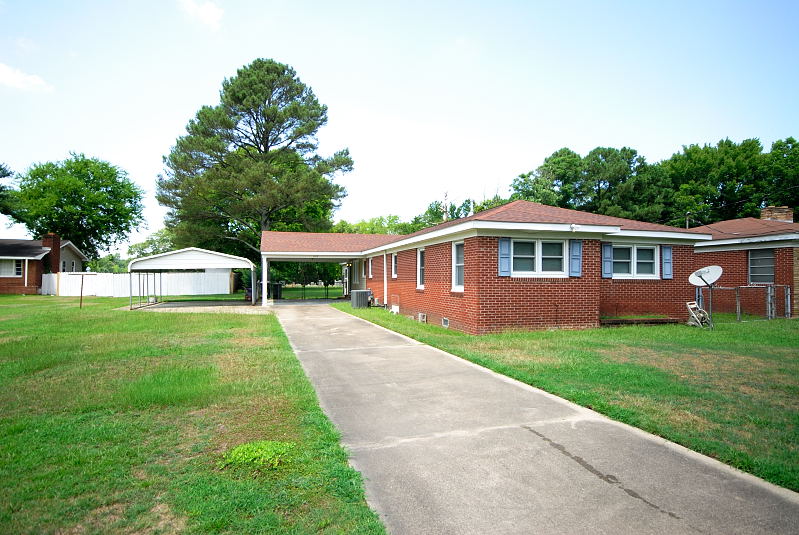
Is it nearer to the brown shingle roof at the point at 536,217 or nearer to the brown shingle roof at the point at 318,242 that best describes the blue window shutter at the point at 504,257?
the brown shingle roof at the point at 536,217

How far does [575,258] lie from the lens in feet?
40.2

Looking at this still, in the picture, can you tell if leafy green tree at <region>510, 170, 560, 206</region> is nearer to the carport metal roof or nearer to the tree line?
the tree line

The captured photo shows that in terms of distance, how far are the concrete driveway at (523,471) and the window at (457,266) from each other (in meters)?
6.37

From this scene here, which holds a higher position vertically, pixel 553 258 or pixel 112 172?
pixel 112 172

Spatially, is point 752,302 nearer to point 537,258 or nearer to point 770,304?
point 770,304

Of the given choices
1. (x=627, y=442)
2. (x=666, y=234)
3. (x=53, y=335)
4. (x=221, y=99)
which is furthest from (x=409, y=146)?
(x=627, y=442)

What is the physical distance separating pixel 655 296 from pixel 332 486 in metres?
14.6

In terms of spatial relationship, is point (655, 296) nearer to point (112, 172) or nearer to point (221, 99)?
point (221, 99)

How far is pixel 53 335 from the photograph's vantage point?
11688 mm

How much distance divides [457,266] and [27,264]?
37.7m

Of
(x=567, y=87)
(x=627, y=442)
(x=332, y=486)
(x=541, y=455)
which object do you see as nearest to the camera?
(x=332, y=486)

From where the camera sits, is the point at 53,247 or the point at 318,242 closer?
the point at 318,242

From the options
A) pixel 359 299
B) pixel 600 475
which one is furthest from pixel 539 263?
pixel 359 299

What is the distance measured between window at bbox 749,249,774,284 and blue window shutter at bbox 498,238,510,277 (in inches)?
454
